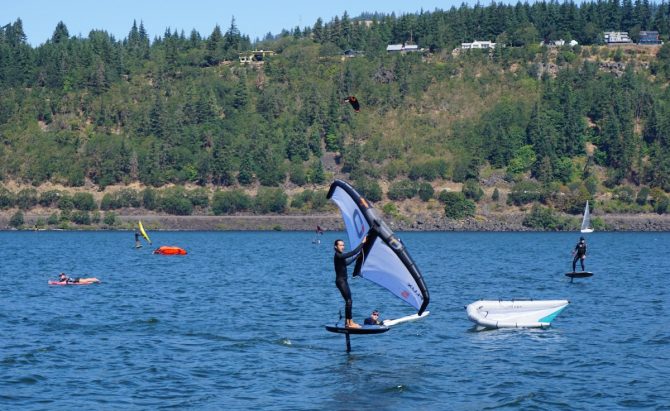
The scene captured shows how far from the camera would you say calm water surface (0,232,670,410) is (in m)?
33.9

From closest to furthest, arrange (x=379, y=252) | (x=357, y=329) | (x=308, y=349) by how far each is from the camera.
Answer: (x=379, y=252) → (x=357, y=329) → (x=308, y=349)

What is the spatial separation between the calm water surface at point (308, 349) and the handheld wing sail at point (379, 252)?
11.5 ft

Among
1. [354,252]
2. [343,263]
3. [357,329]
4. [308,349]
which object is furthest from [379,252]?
[308,349]

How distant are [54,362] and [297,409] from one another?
40.0 feet

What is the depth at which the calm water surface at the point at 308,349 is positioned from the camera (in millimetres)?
33938

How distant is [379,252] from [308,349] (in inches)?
380

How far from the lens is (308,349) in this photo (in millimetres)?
42375

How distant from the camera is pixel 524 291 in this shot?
6931cm

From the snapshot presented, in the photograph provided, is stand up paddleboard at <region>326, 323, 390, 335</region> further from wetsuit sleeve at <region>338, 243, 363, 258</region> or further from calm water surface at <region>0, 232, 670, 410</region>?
wetsuit sleeve at <region>338, 243, 363, 258</region>

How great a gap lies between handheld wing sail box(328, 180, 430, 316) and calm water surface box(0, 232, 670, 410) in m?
3.52

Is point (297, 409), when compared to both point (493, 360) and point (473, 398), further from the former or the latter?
point (493, 360)

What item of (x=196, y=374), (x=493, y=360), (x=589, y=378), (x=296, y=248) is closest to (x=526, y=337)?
(x=493, y=360)

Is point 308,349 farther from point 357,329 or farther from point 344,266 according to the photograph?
point 344,266


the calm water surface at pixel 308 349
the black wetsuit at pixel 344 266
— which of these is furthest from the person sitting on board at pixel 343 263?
the calm water surface at pixel 308 349
